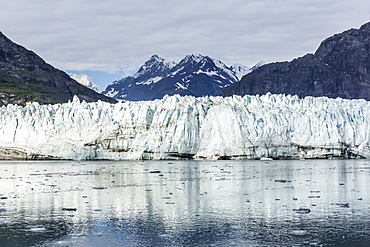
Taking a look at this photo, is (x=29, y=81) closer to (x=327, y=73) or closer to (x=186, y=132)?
(x=186, y=132)

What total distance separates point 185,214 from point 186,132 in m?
32.5

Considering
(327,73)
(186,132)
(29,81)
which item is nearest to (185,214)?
(186,132)

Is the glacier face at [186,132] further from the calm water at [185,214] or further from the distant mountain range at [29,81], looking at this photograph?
the distant mountain range at [29,81]

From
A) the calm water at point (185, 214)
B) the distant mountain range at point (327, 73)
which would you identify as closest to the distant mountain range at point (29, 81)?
the distant mountain range at point (327, 73)

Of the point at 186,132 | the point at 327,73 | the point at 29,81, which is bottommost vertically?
the point at 186,132

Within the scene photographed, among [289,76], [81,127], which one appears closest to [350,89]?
[289,76]

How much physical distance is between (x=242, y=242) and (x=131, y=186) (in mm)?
13102

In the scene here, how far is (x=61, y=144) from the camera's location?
49062mm

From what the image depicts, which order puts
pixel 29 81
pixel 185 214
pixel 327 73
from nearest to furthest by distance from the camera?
1. pixel 185 214
2. pixel 29 81
3. pixel 327 73

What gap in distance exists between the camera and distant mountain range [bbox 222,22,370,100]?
172363 mm

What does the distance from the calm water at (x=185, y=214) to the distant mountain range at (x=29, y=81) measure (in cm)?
9657

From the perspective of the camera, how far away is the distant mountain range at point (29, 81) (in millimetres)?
→ 115312

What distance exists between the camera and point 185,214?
14.8 m

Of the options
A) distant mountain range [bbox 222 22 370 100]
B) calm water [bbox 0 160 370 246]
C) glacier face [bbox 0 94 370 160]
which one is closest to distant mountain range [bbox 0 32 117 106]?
glacier face [bbox 0 94 370 160]
